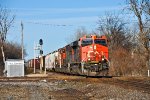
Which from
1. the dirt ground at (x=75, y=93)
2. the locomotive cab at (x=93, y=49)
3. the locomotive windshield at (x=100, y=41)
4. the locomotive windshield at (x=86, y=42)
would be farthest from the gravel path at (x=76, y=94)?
the locomotive windshield at (x=100, y=41)

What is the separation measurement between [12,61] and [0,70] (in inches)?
412

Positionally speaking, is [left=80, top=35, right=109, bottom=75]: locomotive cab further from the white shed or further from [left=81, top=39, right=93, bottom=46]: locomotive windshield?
the white shed

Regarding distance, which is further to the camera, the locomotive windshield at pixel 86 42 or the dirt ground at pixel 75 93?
the locomotive windshield at pixel 86 42

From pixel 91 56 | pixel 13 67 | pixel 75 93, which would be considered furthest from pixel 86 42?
pixel 75 93

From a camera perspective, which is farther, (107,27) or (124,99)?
(107,27)

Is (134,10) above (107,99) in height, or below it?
above

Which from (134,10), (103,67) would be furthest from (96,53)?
(134,10)

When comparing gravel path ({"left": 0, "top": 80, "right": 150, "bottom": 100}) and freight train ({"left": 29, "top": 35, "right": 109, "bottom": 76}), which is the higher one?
freight train ({"left": 29, "top": 35, "right": 109, "bottom": 76})

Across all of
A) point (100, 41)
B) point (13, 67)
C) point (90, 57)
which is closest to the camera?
point (90, 57)

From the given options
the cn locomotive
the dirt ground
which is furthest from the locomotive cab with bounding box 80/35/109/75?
the dirt ground

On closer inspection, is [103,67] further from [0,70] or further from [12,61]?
[0,70]

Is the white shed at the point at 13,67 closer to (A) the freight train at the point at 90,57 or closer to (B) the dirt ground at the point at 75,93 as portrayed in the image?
(A) the freight train at the point at 90,57

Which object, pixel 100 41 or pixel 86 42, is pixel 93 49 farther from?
pixel 100 41

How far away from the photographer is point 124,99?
13953 mm
